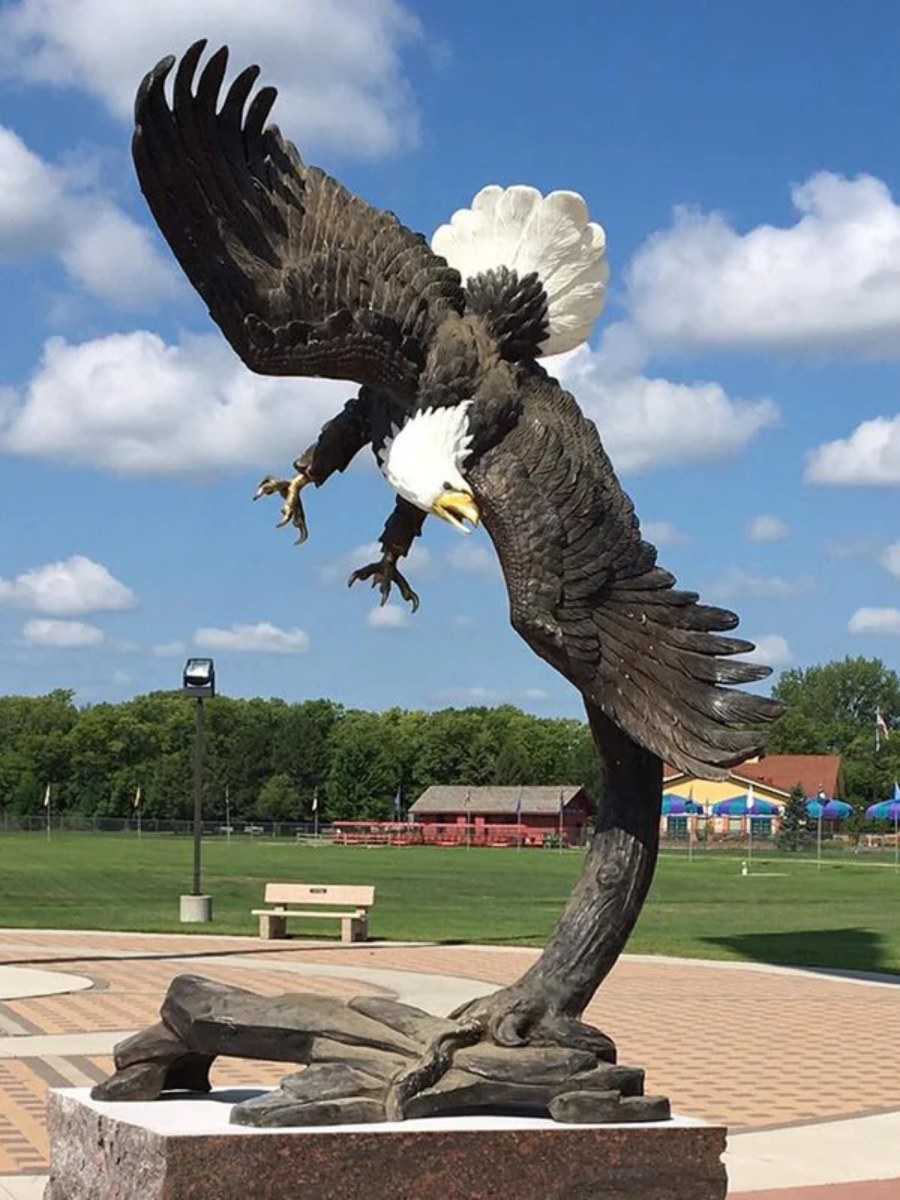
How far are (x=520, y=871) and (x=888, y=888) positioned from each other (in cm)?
1190

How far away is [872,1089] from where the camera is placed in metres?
11.6

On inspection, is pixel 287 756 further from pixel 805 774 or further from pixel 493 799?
pixel 805 774

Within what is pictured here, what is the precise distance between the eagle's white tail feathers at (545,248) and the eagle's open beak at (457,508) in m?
0.87

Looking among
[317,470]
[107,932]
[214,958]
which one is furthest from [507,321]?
[107,932]

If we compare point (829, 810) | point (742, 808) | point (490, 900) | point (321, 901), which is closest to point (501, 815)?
point (742, 808)

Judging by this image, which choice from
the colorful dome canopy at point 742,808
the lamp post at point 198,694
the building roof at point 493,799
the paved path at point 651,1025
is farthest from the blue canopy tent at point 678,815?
the paved path at point 651,1025

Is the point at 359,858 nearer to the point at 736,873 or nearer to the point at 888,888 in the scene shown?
the point at 736,873

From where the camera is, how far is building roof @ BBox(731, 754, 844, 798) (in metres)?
109

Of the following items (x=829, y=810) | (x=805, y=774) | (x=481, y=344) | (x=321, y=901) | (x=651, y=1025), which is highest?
(x=805, y=774)

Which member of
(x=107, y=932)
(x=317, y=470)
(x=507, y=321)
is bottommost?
(x=107, y=932)

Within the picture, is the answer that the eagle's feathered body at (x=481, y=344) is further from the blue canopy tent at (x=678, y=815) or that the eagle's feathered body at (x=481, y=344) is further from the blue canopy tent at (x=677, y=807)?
the blue canopy tent at (x=677, y=807)

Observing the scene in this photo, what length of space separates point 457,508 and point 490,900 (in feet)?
87.3

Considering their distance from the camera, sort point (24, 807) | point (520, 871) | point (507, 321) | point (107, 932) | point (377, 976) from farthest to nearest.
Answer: point (24, 807) → point (520, 871) → point (107, 932) → point (377, 976) → point (507, 321)

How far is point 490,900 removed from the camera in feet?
107
